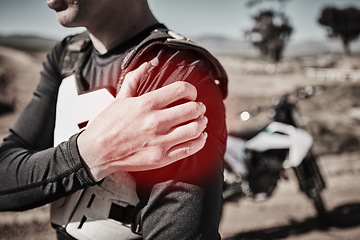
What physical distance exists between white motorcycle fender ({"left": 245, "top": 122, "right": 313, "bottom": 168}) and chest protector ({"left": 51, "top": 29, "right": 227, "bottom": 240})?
2.84 m

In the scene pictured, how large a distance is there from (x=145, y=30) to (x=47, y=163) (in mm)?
522

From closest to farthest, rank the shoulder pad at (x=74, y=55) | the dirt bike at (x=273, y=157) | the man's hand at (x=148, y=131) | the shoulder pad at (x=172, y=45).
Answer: the man's hand at (x=148, y=131)
the shoulder pad at (x=172, y=45)
the shoulder pad at (x=74, y=55)
the dirt bike at (x=273, y=157)

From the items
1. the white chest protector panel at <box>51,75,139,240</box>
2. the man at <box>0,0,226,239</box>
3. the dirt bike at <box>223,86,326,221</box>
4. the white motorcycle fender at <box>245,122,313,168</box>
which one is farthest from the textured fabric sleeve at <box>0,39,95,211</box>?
the white motorcycle fender at <box>245,122,313,168</box>

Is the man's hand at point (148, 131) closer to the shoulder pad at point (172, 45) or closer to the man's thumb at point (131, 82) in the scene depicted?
the man's thumb at point (131, 82)

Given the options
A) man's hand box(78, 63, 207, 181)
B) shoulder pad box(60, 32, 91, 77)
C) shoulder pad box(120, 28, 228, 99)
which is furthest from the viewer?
shoulder pad box(60, 32, 91, 77)

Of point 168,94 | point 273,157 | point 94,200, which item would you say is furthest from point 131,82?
point 273,157

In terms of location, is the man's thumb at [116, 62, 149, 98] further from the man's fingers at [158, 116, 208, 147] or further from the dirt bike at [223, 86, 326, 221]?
the dirt bike at [223, 86, 326, 221]

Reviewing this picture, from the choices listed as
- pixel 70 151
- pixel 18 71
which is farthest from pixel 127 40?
pixel 18 71

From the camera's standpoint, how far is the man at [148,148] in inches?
29.6

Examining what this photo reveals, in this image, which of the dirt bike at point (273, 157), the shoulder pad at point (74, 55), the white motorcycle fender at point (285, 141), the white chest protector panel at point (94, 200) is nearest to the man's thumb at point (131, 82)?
the white chest protector panel at point (94, 200)

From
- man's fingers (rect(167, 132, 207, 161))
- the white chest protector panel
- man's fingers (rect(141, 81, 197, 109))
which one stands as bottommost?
the white chest protector panel

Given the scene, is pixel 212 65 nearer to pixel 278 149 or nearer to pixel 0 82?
pixel 278 149

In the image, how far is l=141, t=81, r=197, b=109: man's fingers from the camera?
2.46 ft

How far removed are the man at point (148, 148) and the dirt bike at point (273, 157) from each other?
2825mm
